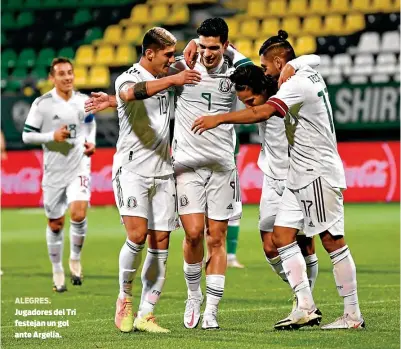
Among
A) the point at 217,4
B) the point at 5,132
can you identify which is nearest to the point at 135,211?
the point at 5,132

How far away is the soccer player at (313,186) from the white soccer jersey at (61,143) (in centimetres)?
420

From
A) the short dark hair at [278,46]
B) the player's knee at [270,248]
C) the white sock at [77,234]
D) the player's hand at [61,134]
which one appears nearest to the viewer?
A: the short dark hair at [278,46]

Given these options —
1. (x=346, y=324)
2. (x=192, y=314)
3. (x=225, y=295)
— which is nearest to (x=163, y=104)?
(x=192, y=314)

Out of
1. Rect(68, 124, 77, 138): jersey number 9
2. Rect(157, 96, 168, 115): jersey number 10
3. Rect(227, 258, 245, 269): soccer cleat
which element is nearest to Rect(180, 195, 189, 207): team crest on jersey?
Rect(157, 96, 168, 115): jersey number 10

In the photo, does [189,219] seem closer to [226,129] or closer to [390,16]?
[226,129]

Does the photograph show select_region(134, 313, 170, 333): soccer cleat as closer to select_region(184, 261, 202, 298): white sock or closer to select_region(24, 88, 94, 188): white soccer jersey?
select_region(184, 261, 202, 298): white sock

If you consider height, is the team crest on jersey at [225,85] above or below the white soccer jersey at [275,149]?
above

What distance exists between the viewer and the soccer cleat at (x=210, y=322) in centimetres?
751

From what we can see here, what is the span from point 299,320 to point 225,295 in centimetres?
260

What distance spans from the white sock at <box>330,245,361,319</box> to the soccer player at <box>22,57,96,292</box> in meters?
4.43

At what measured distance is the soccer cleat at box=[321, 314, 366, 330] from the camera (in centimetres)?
725

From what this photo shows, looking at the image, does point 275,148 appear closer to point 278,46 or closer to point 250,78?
point 250,78

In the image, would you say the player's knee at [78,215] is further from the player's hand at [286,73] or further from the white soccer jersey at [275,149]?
the player's hand at [286,73]

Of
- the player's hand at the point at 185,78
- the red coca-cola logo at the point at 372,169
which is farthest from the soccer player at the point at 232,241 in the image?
the red coca-cola logo at the point at 372,169
